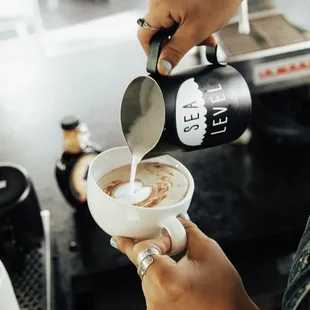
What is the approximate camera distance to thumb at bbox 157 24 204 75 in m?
0.76

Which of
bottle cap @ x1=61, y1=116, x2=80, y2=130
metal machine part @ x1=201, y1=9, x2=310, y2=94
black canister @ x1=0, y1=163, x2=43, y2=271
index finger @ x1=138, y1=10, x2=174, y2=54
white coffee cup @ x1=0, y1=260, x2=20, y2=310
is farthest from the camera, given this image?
metal machine part @ x1=201, y1=9, x2=310, y2=94

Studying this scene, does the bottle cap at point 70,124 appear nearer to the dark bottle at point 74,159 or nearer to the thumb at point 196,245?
the dark bottle at point 74,159

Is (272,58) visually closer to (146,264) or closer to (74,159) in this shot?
(74,159)

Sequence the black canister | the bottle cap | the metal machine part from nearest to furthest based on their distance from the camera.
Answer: the black canister → the bottle cap → the metal machine part

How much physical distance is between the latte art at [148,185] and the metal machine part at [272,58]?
18.1 inches

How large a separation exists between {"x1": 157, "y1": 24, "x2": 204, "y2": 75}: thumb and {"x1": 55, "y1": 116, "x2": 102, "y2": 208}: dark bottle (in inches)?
14.5

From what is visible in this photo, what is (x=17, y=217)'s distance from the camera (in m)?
1.01

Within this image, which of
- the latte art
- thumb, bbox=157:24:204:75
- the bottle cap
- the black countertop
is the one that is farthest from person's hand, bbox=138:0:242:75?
the black countertop

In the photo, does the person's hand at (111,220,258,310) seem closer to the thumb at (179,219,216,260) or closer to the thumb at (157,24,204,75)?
the thumb at (179,219,216,260)

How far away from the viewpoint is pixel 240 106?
2.61 ft

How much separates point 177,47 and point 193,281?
Result: 0.31 m

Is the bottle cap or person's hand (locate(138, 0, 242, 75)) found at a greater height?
person's hand (locate(138, 0, 242, 75))

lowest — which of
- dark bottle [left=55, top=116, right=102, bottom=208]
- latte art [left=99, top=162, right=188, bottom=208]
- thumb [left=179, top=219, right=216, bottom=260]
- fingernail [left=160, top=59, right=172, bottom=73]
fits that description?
dark bottle [left=55, top=116, right=102, bottom=208]

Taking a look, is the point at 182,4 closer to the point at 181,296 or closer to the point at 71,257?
the point at 181,296
